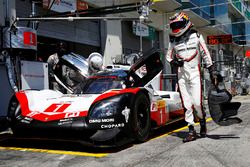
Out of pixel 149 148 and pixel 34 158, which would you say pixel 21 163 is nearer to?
pixel 34 158

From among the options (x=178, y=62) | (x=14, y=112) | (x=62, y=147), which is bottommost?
(x=62, y=147)

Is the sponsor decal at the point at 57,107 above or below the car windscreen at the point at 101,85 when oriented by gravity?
below

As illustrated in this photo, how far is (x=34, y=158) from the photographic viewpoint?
441 centimetres

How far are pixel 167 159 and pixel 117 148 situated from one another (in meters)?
0.96

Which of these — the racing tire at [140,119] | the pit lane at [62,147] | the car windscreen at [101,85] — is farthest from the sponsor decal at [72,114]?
the car windscreen at [101,85]

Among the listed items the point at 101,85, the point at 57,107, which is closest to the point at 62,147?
the point at 57,107

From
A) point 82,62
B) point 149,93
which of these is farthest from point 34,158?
point 82,62

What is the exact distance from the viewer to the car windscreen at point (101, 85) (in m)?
5.73

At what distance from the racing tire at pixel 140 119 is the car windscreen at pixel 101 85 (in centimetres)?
63

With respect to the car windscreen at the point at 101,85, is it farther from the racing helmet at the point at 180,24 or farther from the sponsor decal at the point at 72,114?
the racing helmet at the point at 180,24

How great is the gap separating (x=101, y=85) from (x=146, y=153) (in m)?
1.77

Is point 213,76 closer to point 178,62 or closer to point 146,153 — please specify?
point 178,62

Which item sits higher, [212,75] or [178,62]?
[178,62]

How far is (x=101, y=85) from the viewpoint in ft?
19.2
